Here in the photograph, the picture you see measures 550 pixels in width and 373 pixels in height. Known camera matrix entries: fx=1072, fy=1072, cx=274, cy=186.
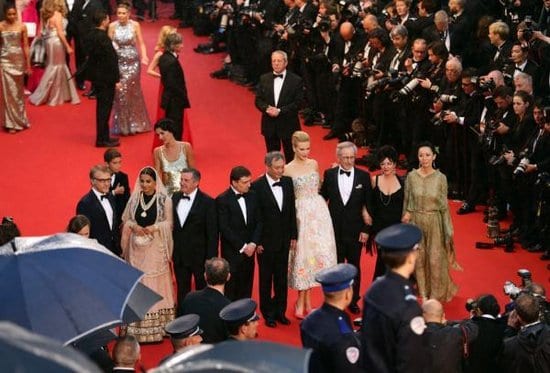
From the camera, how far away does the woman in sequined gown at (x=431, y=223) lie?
9.20m

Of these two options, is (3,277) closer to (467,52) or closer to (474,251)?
(474,251)

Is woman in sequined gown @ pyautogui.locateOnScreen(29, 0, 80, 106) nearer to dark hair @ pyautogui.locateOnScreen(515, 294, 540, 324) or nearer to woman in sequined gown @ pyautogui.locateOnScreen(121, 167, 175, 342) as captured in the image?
woman in sequined gown @ pyautogui.locateOnScreen(121, 167, 175, 342)

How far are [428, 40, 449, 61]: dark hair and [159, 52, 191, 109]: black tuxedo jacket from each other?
291cm

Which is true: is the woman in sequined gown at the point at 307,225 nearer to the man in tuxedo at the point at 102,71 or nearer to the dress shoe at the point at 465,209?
the dress shoe at the point at 465,209

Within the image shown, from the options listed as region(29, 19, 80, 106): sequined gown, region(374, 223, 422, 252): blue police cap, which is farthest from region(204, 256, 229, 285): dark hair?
region(29, 19, 80, 106): sequined gown

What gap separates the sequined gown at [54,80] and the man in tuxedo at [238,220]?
735cm

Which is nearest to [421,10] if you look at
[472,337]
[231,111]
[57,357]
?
[231,111]

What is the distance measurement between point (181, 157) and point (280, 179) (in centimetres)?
151

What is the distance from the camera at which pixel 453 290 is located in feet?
31.3

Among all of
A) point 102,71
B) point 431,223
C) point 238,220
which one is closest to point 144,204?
point 238,220

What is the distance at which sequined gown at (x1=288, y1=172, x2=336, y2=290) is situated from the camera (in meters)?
9.11

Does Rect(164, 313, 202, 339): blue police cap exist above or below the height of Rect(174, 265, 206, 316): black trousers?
above

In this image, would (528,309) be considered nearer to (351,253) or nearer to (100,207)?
(351,253)

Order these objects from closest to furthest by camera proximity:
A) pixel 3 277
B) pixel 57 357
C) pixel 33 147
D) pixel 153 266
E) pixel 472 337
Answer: pixel 57 357, pixel 3 277, pixel 472 337, pixel 153 266, pixel 33 147
